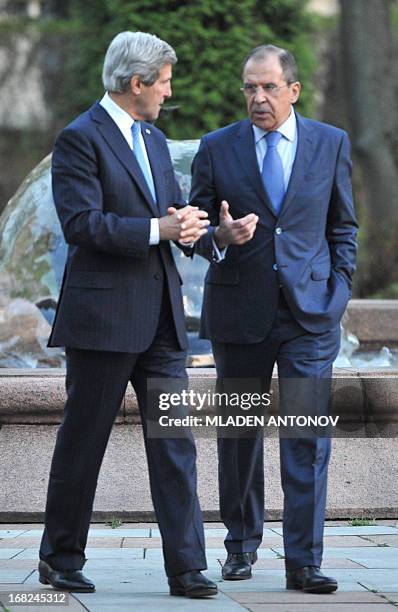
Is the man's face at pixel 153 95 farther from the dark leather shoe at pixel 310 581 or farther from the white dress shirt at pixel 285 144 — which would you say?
the dark leather shoe at pixel 310 581

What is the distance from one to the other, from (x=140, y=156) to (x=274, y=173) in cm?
52

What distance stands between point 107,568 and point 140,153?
145cm

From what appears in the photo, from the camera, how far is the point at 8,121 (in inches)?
757

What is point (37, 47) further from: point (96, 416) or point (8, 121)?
point (96, 416)

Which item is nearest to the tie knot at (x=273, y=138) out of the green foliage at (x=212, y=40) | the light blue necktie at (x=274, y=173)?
the light blue necktie at (x=274, y=173)

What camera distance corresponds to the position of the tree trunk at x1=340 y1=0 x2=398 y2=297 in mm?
17031

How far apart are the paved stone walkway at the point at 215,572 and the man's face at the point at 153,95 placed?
5.08 feet

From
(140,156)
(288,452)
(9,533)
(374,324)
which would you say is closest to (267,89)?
(140,156)

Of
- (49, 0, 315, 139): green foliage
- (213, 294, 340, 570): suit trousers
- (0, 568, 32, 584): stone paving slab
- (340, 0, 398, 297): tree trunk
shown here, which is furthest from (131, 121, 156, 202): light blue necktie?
(340, 0, 398, 297): tree trunk

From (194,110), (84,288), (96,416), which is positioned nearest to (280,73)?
(84,288)

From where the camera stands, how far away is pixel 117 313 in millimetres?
4543

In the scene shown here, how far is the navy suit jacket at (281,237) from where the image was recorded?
15.8 feet

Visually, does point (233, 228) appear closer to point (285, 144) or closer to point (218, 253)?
point (218, 253)

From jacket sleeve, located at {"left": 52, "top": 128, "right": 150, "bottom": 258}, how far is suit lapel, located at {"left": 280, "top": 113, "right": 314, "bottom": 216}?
1.96 feet
